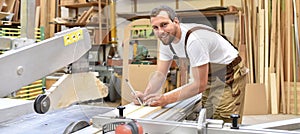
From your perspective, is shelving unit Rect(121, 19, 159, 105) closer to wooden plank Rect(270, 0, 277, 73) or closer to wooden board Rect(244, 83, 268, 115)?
wooden board Rect(244, 83, 268, 115)

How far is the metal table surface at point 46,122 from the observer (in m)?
1.00

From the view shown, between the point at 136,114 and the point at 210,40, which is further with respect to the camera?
the point at 210,40

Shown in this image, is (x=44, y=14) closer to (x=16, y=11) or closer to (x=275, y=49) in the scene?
(x=16, y=11)

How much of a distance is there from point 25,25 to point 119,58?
81 cm

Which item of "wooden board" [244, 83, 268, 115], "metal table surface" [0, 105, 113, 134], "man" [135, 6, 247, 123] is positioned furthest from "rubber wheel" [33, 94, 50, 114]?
"wooden board" [244, 83, 268, 115]

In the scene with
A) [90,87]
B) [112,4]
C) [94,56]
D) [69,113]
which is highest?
[112,4]

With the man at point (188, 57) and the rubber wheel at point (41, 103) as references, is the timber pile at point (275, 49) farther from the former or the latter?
the rubber wheel at point (41, 103)

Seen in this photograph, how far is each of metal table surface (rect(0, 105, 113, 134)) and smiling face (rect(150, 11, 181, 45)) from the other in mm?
318

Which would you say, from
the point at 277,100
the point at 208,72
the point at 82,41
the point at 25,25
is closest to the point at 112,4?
the point at 82,41

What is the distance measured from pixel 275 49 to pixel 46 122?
3038 mm

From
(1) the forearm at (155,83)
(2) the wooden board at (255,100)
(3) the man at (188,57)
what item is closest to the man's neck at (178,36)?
(3) the man at (188,57)

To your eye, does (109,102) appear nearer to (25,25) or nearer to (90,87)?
(90,87)

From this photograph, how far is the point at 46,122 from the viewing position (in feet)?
3.65

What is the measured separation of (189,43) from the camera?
982 mm
